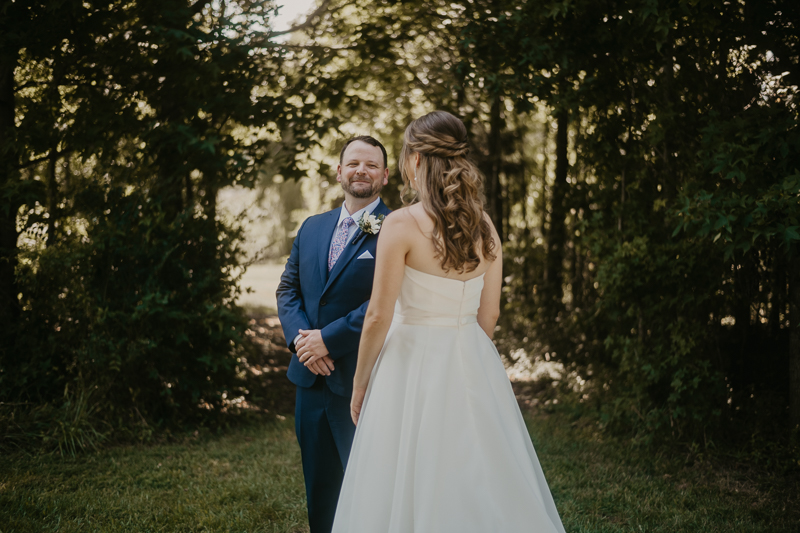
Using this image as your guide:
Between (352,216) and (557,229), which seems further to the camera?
(557,229)

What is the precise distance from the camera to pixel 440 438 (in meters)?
2.42

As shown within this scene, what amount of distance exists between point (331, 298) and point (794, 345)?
3.93 m

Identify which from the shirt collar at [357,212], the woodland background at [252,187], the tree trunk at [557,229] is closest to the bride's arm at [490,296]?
the shirt collar at [357,212]

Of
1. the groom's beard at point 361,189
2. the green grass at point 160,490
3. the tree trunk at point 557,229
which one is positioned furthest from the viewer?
the tree trunk at point 557,229

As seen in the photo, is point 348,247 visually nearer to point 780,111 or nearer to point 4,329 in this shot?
point 780,111

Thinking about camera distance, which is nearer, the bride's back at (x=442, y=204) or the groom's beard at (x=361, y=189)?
the bride's back at (x=442, y=204)

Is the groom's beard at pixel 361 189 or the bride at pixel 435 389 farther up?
the groom's beard at pixel 361 189

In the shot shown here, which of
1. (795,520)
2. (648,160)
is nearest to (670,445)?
(795,520)

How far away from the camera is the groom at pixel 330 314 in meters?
2.93

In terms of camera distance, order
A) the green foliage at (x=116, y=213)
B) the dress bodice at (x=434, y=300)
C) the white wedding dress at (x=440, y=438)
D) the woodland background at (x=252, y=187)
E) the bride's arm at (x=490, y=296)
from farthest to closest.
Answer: the green foliage at (x=116, y=213) < the woodland background at (x=252, y=187) < the bride's arm at (x=490, y=296) < the dress bodice at (x=434, y=300) < the white wedding dress at (x=440, y=438)

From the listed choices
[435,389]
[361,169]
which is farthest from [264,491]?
[361,169]

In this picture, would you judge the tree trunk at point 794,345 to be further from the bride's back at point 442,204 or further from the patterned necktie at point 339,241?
the patterned necktie at point 339,241

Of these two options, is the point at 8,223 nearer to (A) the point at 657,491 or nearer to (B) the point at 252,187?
(B) the point at 252,187

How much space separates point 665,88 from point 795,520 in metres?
3.43
